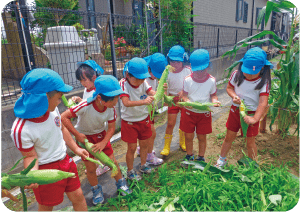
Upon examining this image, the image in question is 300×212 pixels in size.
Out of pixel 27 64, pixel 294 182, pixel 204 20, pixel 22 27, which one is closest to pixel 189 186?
pixel 294 182

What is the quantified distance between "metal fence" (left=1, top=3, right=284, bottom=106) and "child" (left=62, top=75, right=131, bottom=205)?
1616 millimetres

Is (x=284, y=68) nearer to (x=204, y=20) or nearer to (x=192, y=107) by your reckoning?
(x=192, y=107)

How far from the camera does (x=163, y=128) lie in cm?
462

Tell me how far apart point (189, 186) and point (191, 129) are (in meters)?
0.93

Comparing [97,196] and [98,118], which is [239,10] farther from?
[97,196]

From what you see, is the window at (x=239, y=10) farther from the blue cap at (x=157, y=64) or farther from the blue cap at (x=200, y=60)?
the blue cap at (x=200, y=60)

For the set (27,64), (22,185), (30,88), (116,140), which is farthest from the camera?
(116,140)

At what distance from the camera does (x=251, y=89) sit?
8.55 feet

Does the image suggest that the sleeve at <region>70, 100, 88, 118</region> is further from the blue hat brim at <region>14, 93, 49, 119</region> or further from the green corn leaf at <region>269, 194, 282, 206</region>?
the green corn leaf at <region>269, 194, 282, 206</region>

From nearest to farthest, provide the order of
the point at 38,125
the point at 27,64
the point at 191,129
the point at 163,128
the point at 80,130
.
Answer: the point at 38,125, the point at 80,130, the point at 191,129, the point at 27,64, the point at 163,128

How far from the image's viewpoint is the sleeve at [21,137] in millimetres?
1546

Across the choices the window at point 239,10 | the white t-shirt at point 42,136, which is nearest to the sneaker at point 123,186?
the white t-shirt at point 42,136

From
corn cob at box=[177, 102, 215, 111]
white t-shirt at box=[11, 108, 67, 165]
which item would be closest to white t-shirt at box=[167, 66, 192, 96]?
corn cob at box=[177, 102, 215, 111]

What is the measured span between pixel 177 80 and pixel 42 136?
2255 mm
